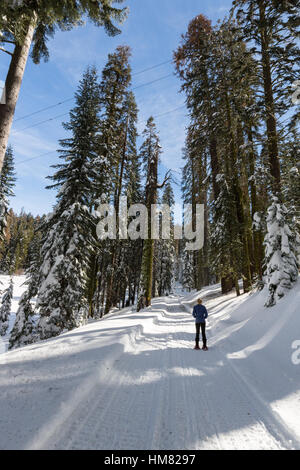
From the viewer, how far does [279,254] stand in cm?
809

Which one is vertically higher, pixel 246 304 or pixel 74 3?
pixel 74 3

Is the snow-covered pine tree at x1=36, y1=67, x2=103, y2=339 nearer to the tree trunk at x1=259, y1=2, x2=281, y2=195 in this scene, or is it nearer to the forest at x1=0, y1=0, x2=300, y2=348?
the forest at x1=0, y1=0, x2=300, y2=348

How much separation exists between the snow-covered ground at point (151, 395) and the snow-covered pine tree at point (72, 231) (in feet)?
18.5

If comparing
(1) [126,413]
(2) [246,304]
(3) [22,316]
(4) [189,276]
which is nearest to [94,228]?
(3) [22,316]

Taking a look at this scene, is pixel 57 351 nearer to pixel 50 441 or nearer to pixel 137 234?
pixel 50 441

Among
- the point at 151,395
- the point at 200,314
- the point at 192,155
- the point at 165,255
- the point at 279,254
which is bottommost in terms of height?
Answer: the point at 151,395

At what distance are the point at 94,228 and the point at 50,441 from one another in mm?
11922

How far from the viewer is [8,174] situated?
1989 cm

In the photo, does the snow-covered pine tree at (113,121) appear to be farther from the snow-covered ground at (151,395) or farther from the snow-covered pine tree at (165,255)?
the snow-covered pine tree at (165,255)

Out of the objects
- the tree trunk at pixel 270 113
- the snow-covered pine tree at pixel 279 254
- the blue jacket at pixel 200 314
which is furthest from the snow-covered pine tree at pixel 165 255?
the blue jacket at pixel 200 314

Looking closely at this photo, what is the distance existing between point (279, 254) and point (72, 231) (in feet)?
32.8

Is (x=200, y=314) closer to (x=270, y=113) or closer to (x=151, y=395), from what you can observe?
(x=151, y=395)

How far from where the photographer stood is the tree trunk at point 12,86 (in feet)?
15.9

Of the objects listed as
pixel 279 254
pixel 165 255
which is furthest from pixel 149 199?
pixel 165 255
